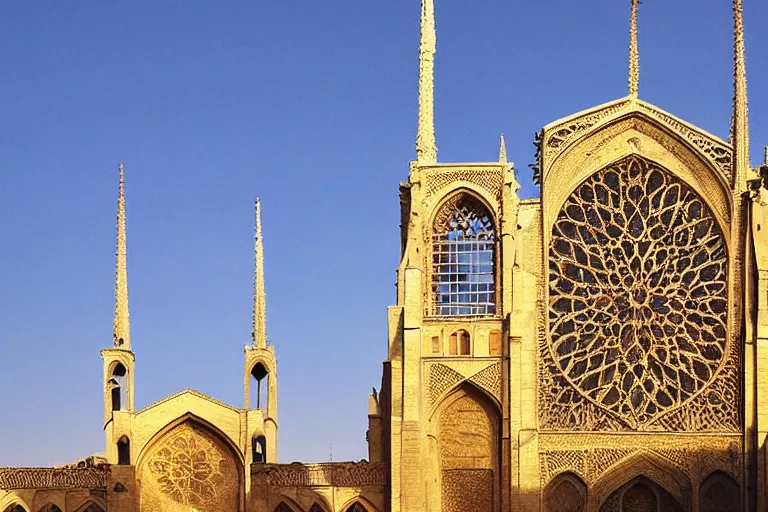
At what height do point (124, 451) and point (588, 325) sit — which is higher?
point (588, 325)

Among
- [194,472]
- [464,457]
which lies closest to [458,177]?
[464,457]

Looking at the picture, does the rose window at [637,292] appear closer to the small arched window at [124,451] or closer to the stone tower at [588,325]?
the stone tower at [588,325]

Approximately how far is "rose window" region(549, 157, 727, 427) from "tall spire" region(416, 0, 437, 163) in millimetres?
3623

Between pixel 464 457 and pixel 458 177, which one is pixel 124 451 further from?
pixel 458 177

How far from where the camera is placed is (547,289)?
46.1 metres

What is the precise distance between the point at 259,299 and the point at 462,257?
568 centimetres

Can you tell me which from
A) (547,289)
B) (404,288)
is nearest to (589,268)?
(547,289)

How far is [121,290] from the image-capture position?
48.6 m

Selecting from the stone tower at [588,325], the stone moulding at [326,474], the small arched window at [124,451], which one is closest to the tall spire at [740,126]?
the stone tower at [588,325]

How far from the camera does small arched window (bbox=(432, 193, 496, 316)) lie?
152 feet

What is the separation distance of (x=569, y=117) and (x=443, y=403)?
7.62 metres

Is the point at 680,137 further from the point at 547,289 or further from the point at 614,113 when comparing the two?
the point at 547,289

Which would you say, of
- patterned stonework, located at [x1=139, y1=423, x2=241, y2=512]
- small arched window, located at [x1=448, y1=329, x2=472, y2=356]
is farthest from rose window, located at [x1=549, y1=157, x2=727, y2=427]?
patterned stonework, located at [x1=139, y1=423, x2=241, y2=512]

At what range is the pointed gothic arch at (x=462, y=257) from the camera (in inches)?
1822
